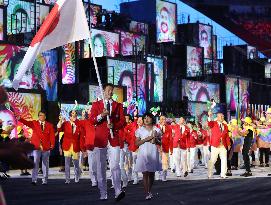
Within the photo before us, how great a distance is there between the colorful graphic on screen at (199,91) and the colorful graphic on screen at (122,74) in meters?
10.9

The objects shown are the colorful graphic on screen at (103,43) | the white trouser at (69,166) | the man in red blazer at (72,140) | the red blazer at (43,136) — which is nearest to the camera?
the red blazer at (43,136)

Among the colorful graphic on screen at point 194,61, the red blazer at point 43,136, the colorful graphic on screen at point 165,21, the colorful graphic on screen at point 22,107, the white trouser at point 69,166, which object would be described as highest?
the colorful graphic on screen at point 165,21

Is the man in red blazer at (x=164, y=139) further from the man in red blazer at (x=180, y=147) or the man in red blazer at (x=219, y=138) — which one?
the man in red blazer at (x=219, y=138)

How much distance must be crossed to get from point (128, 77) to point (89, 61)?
10.9 feet

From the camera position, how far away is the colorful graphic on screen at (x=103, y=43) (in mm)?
53516

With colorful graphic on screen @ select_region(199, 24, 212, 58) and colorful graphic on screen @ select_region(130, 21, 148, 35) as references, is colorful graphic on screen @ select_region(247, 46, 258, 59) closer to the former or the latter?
colorful graphic on screen @ select_region(199, 24, 212, 58)

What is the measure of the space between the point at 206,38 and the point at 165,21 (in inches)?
353

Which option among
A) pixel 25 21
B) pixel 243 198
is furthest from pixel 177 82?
pixel 243 198

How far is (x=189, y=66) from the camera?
6894cm

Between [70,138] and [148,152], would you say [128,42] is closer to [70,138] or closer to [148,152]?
[70,138]

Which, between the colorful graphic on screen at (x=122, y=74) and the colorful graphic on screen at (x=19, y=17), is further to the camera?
the colorful graphic on screen at (x=19, y=17)

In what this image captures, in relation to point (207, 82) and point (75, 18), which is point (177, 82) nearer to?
point (207, 82)

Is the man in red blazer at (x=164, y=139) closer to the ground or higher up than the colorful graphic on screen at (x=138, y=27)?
closer to the ground

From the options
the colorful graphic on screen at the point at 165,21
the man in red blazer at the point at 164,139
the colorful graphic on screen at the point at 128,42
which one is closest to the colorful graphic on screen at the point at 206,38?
the colorful graphic on screen at the point at 165,21
